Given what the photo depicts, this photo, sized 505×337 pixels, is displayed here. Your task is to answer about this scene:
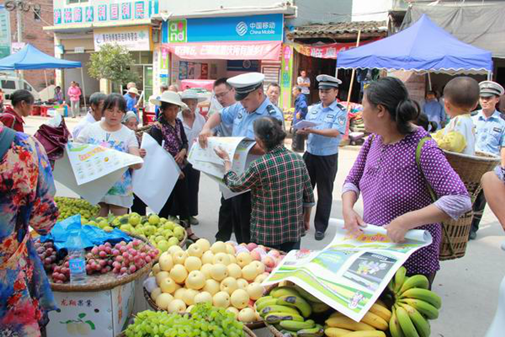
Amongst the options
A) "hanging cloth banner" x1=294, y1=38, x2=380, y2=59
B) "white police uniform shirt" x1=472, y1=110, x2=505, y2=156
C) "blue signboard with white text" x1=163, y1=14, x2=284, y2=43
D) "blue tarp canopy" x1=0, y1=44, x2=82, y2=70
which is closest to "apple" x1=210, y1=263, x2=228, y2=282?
"white police uniform shirt" x1=472, y1=110, x2=505, y2=156

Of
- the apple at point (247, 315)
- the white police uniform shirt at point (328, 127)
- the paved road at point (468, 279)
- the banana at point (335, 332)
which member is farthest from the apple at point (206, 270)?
the white police uniform shirt at point (328, 127)

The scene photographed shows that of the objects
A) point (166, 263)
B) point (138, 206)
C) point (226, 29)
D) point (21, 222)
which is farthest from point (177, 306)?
point (226, 29)

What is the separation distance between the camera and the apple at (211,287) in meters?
2.54

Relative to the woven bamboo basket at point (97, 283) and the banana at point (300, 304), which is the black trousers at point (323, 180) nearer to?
the woven bamboo basket at point (97, 283)

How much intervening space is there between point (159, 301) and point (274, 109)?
6.75 feet

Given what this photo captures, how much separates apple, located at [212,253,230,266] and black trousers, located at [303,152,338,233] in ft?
8.87

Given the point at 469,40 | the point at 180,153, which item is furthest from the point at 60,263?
the point at 469,40

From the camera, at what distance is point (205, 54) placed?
53.8 feet

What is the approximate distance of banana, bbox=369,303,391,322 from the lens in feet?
5.72

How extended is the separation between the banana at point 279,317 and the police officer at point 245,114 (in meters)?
1.87

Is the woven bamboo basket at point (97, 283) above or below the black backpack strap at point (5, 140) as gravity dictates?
below

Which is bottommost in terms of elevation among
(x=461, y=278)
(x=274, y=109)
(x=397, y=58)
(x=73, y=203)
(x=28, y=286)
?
(x=461, y=278)

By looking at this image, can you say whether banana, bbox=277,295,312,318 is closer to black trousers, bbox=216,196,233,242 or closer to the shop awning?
black trousers, bbox=216,196,233,242

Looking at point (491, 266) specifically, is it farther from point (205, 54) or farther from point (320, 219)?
point (205, 54)
